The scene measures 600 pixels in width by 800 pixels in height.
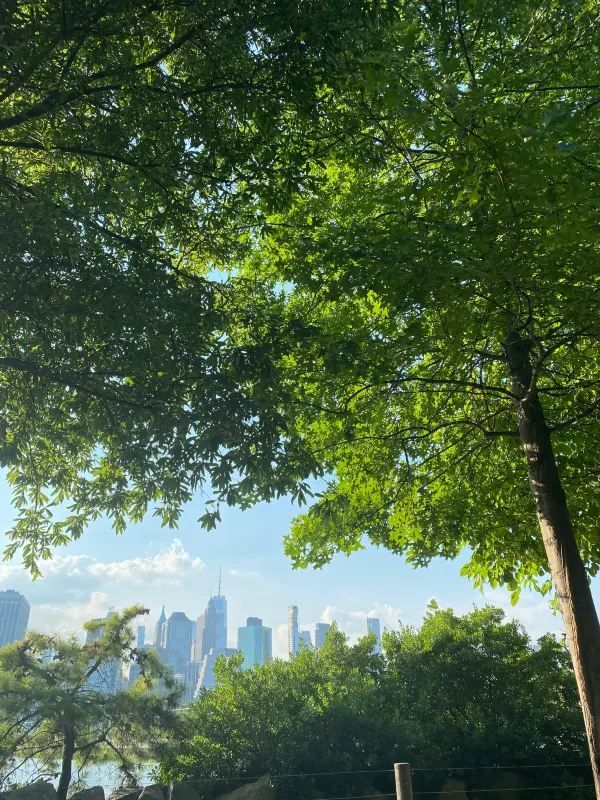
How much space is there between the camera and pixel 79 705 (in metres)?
7.93

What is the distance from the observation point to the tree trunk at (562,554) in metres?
4.46

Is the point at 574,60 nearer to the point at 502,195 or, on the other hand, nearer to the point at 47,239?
the point at 502,195

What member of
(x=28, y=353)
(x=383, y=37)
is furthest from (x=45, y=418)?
(x=383, y=37)

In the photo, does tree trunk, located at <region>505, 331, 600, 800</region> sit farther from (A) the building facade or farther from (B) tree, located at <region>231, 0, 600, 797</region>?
(A) the building facade

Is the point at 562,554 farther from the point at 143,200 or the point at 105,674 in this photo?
the point at 105,674

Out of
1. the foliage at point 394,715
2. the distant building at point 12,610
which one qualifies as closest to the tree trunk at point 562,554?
the foliage at point 394,715

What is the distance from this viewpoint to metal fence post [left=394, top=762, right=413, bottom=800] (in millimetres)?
4059

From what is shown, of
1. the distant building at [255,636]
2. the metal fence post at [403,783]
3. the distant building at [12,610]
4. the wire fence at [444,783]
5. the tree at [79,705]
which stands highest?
the distant building at [255,636]

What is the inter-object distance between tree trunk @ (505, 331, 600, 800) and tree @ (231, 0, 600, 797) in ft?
0.05

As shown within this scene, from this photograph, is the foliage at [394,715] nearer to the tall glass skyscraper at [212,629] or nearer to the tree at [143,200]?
the tree at [143,200]

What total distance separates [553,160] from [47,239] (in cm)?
348

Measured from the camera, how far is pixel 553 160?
3377 millimetres

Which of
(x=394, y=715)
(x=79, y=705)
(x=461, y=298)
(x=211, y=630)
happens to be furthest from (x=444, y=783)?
(x=211, y=630)

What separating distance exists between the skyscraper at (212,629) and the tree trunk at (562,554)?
4453 cm
